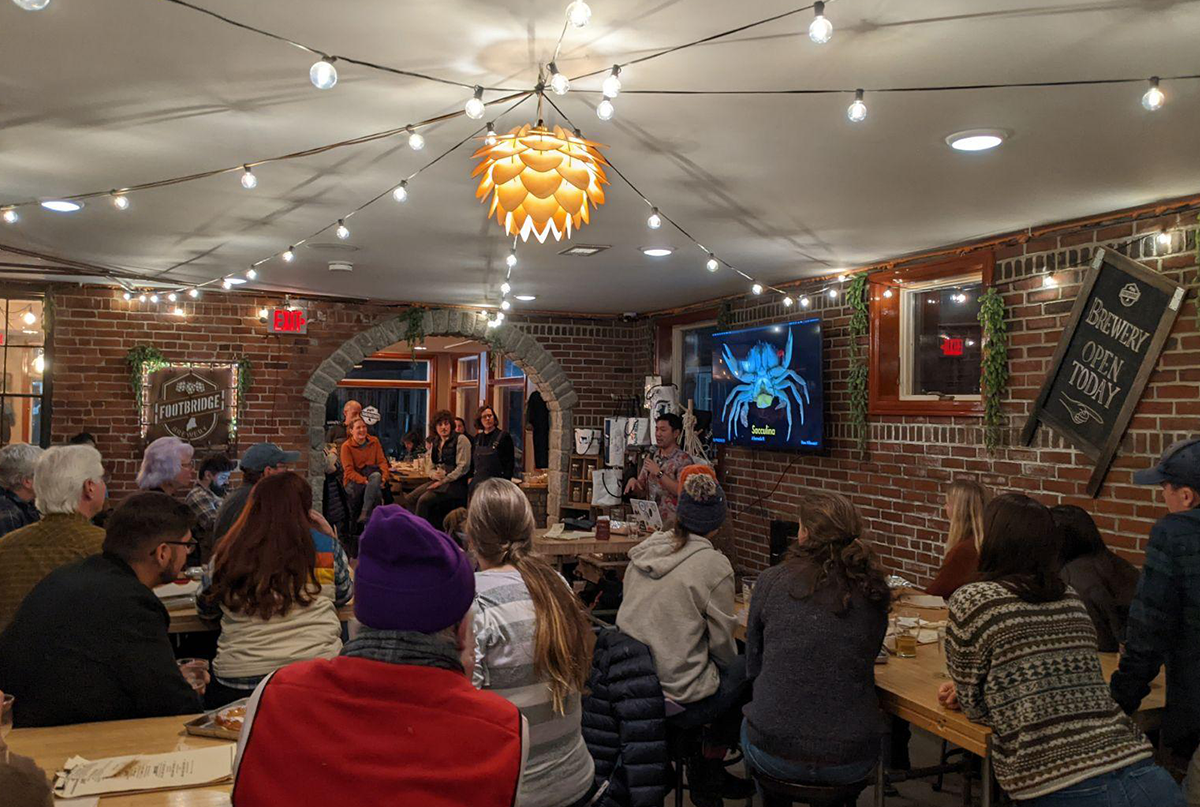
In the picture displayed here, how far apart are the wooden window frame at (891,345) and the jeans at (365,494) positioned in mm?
5575

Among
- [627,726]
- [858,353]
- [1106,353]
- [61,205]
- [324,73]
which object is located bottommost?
[627,726]

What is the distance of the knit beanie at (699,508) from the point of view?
345 cm

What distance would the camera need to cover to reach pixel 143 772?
204 centimetres

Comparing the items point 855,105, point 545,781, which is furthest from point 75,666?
point 855,105

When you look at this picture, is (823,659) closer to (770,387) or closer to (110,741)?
(110,741)

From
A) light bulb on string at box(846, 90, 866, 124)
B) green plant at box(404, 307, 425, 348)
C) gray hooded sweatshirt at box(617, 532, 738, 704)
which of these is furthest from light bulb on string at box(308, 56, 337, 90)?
green plant at box(404, 307, 425, 348)

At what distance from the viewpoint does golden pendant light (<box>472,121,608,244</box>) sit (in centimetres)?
272

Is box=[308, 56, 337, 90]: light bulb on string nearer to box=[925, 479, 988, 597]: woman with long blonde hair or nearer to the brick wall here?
box=[925, 479, 988, 597]: woman with long blonde hair

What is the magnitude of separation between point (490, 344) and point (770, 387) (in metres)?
3.33

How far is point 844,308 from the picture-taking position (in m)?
6.67

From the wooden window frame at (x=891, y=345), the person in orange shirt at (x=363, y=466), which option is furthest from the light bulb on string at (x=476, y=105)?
the person in orange shirt at (x=363, y=466)

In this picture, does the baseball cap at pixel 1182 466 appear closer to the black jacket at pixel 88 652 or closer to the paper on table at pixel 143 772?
the paper on table at pixel 143 772

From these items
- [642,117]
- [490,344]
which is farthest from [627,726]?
[490,344]

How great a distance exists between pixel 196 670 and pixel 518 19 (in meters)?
2.21
